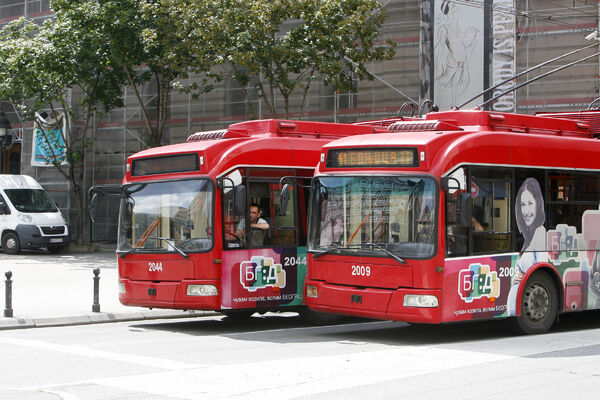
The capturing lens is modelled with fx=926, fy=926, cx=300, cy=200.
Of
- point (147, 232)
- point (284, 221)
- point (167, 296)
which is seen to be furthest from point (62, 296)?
point (284, 221)

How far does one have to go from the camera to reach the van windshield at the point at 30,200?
32.0 meters

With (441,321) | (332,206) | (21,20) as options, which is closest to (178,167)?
(332,206)

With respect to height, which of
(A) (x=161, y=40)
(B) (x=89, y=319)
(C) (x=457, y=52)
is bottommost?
(B) (x=89, y=319)

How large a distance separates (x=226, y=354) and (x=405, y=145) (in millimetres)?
3509

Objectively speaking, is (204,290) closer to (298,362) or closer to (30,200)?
(298,362)

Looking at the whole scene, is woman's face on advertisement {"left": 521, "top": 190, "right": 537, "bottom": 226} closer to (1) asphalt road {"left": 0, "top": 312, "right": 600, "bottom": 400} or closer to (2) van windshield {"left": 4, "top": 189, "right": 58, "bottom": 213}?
(1) asphalt road {"left": 0, "top": 312, "right": 600, "bottom": 400}

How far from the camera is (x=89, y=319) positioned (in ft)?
49.7

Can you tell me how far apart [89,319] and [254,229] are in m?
3.57

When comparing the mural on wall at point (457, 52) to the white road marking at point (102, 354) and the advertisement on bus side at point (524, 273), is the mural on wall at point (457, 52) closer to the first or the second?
the advertisement on bus side at point (524, 273)

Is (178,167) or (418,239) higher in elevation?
(178,167)

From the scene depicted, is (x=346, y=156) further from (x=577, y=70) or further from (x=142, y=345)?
(x=577, y=70)

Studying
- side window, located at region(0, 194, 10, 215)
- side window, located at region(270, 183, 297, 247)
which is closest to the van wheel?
side window, located at region(0, 194, 10, 215)

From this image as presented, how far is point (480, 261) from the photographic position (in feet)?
39.5

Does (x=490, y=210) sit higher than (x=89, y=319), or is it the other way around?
(x=490, y=210)
